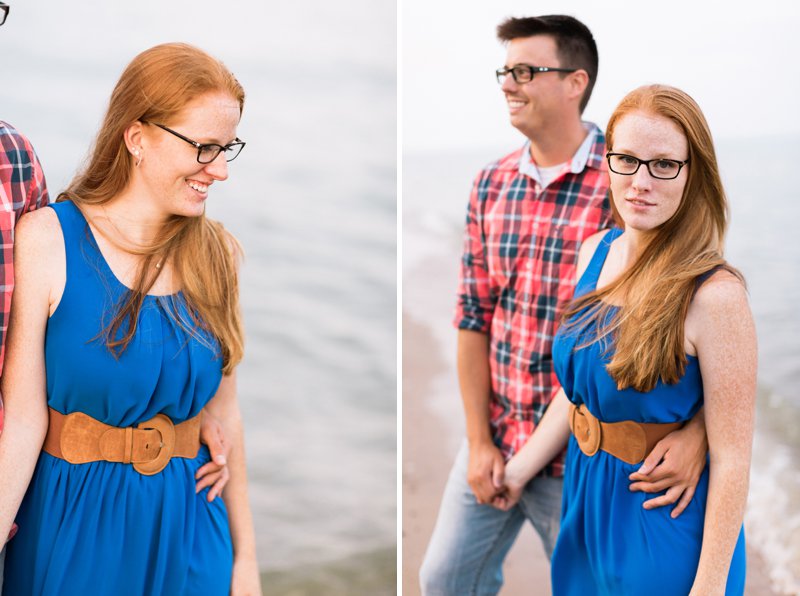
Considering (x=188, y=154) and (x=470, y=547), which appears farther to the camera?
(x=470, y=547)

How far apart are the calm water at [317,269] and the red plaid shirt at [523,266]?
1103 mm

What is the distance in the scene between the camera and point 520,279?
2760 mm

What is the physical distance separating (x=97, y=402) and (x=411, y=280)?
9.25 feet

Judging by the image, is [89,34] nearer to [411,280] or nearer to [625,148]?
[411,280]

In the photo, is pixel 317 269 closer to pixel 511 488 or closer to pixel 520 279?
pixel 520 279

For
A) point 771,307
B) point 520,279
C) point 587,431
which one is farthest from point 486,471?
point 771,307

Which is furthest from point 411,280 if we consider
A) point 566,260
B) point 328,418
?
point 566,260

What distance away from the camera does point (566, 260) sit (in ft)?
8.74

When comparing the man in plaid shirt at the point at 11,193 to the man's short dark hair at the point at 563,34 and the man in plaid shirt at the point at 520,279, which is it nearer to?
the man in plaid shirt at the point at 520,279

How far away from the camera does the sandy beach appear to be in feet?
12.6

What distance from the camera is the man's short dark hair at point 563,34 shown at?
2779 mm

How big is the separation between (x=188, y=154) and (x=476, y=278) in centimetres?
117

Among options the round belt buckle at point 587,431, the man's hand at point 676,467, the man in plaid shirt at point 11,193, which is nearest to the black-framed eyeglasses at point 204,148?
the man in plaid shirt at point 11,193

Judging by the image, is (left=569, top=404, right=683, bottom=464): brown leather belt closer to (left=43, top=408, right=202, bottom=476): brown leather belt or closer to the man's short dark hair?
(left=43, top=408, right=202, bottom=476): brown leather belt
